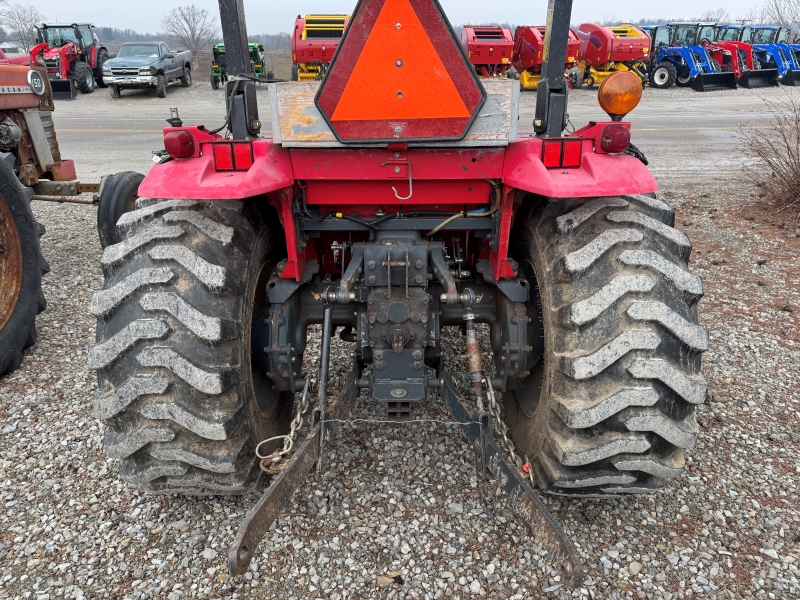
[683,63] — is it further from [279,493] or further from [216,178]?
[279,493]

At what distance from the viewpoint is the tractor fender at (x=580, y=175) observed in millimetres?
2416

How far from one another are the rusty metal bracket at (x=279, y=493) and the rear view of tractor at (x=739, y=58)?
27044 mm

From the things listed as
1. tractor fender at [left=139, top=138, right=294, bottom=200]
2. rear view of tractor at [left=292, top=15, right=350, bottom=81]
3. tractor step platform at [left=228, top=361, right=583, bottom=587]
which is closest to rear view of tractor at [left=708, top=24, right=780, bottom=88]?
rear view of tractor at [left=292, top=15, right=350, bottom=81]

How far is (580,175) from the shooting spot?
8.30 ft

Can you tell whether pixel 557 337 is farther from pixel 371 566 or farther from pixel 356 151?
pixel 371 566

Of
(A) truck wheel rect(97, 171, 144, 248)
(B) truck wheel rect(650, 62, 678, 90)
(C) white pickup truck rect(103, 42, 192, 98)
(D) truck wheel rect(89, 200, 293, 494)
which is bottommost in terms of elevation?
(B) truck wheel rect(650, 62, 678, 90)

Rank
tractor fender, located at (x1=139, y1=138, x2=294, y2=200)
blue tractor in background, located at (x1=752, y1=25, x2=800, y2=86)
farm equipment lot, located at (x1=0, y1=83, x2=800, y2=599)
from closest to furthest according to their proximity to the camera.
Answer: tractor fender, located at (x1=139, y1=138, x2=294, y2=200)
farm equipment lot, located at (x1=0, y1=83, x2=800, y2=599)
blue tractor in background, located at (x1=752, y1=25, x2=800, y2=86)

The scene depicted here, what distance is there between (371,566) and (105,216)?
5.02m

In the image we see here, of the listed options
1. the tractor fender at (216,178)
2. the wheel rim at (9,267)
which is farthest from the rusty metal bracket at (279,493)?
the wheel rim at (9,267)

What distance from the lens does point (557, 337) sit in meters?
2.57

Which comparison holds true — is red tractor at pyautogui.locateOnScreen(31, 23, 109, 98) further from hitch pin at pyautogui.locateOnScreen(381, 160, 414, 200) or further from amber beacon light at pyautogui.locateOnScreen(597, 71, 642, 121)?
amber beacon light at pyautogui.locateOnScreen(597, 71, 642, 121)

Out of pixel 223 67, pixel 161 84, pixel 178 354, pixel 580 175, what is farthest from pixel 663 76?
pixel 178 354

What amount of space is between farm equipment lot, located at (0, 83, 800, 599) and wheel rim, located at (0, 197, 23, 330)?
48cm

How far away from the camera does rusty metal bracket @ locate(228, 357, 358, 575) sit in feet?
7.27
